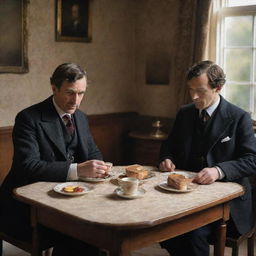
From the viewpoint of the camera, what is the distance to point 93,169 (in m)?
2.79

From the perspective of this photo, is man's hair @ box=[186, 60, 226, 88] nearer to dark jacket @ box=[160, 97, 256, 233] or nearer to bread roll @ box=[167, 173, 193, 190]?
dark jacket @ box=[160, 97, 256, 233]

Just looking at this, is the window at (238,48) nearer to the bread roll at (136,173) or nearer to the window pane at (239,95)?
the window pane at (239,95)

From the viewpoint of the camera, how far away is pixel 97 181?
111 inches

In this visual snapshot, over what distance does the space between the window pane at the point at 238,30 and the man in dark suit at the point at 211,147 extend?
1983 mm

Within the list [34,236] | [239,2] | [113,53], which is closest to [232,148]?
[34,236]

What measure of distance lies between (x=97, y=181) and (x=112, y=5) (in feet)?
11.4

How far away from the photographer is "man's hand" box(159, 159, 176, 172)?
318 centimetres

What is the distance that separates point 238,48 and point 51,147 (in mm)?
2912

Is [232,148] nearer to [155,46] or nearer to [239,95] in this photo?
[239,95]

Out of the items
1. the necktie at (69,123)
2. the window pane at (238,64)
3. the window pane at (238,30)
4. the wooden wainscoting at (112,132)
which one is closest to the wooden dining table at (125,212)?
the necktie at (69,123)

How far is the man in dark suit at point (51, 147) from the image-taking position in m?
2.85

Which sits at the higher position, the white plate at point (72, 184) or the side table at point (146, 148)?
the white plate at point (72, 184)

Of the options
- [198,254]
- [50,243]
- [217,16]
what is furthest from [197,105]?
[217,16]

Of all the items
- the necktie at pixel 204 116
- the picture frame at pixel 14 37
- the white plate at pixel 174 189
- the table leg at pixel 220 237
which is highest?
the picture frame at pixel 14 37
